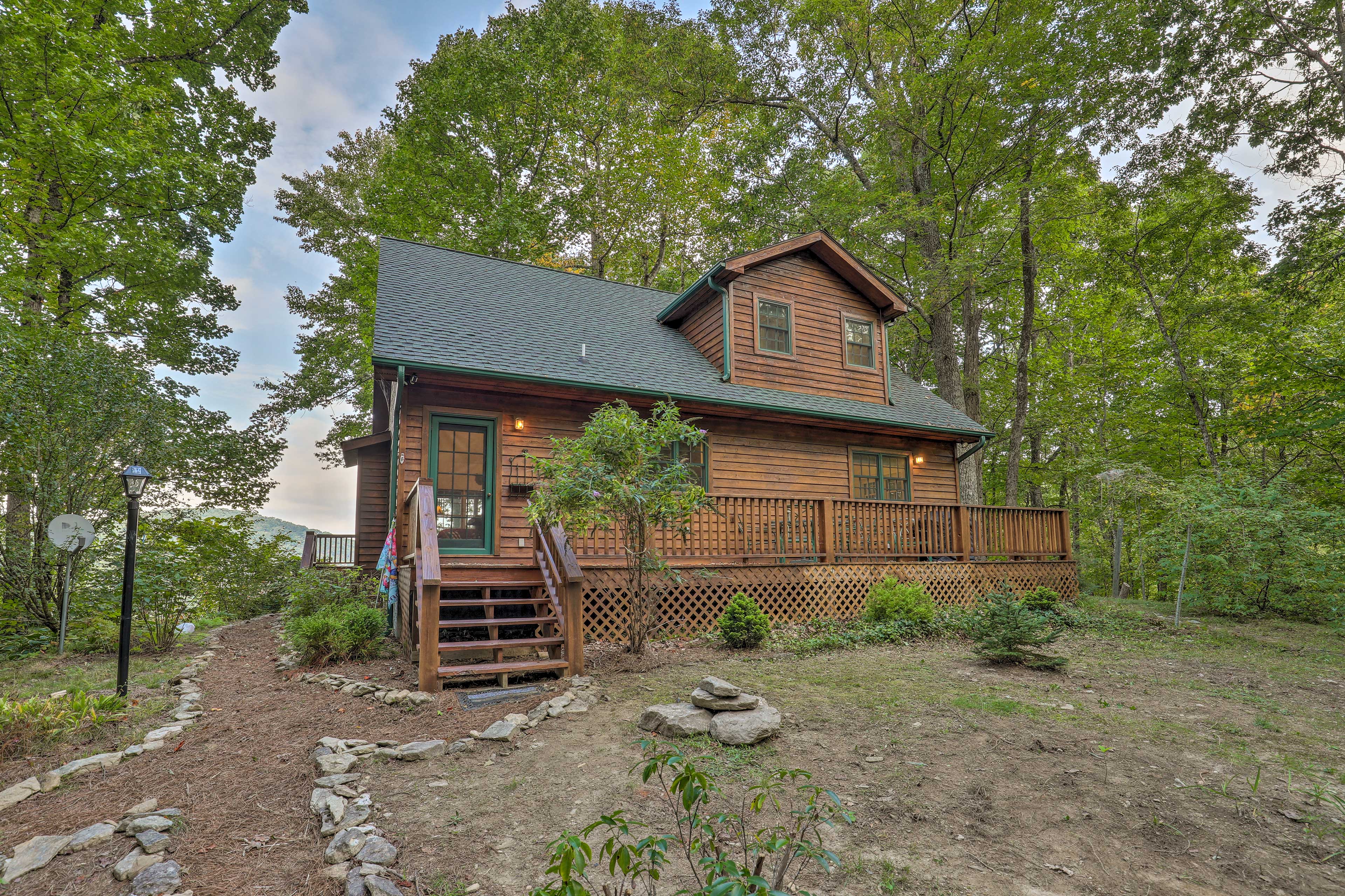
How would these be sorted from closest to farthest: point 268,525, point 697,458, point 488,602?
point 488,602 < point 697,458 < point 268,525

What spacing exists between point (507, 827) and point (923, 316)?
→ 15.3 metres

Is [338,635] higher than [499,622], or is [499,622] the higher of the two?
[499,622]

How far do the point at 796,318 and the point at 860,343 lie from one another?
1.60 metres

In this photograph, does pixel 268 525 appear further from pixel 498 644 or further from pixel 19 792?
pixel 19 792

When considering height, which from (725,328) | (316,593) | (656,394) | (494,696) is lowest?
(494,696)

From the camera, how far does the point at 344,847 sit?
2586 mm

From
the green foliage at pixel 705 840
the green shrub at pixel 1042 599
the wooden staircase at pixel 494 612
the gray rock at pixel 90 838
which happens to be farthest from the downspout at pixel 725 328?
the gray rock at pixel 90 838

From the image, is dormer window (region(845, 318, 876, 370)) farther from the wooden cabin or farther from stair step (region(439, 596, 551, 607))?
stair step (region(439, 596, 551, 607))

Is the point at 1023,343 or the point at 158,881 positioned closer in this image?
the point at 158,881

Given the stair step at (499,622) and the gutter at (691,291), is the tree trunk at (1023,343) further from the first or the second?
the stair step at (499,622)

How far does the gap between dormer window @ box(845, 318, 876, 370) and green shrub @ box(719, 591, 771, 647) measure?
640 centimetres

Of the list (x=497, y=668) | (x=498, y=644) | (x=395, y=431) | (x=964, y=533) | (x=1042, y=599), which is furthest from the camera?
(x=964, y=533)

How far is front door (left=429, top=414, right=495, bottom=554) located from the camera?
26.2 ft

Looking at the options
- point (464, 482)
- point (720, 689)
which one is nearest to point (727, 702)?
point (720, 689)
